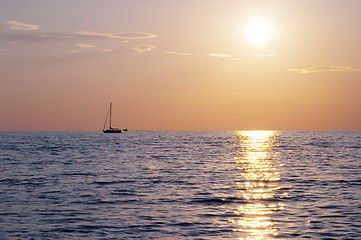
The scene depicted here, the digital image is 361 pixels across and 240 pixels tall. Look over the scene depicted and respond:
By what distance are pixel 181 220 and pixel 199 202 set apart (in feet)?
18.5

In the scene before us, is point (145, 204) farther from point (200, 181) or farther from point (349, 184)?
point (349, 184)

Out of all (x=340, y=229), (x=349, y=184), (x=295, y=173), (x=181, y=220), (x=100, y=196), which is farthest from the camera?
(x=295, y=173)

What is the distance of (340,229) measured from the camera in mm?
20953

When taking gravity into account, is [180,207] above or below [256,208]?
below

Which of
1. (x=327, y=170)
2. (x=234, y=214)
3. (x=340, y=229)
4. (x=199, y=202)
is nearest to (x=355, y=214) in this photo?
(x=340, y=229)

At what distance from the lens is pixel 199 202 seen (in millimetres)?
28438

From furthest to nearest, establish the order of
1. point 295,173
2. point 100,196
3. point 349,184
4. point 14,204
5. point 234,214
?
1. point 295,173
2. point 349,184
3. point 100,196
4. point 14,204
5. point 234,214

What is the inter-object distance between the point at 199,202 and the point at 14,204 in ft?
35.9

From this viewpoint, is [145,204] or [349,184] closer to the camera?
[145,204]

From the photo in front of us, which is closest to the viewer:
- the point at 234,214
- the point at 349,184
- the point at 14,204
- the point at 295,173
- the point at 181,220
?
the point at 181,220

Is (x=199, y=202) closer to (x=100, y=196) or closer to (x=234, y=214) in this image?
(x=234, y=214)

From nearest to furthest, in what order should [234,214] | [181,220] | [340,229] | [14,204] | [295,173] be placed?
[340,229] < [181,220] < [234,214] < [14,204] < [295,173]

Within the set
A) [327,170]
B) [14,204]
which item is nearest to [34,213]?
[14,204]

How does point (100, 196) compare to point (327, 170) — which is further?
point (327, 170)
